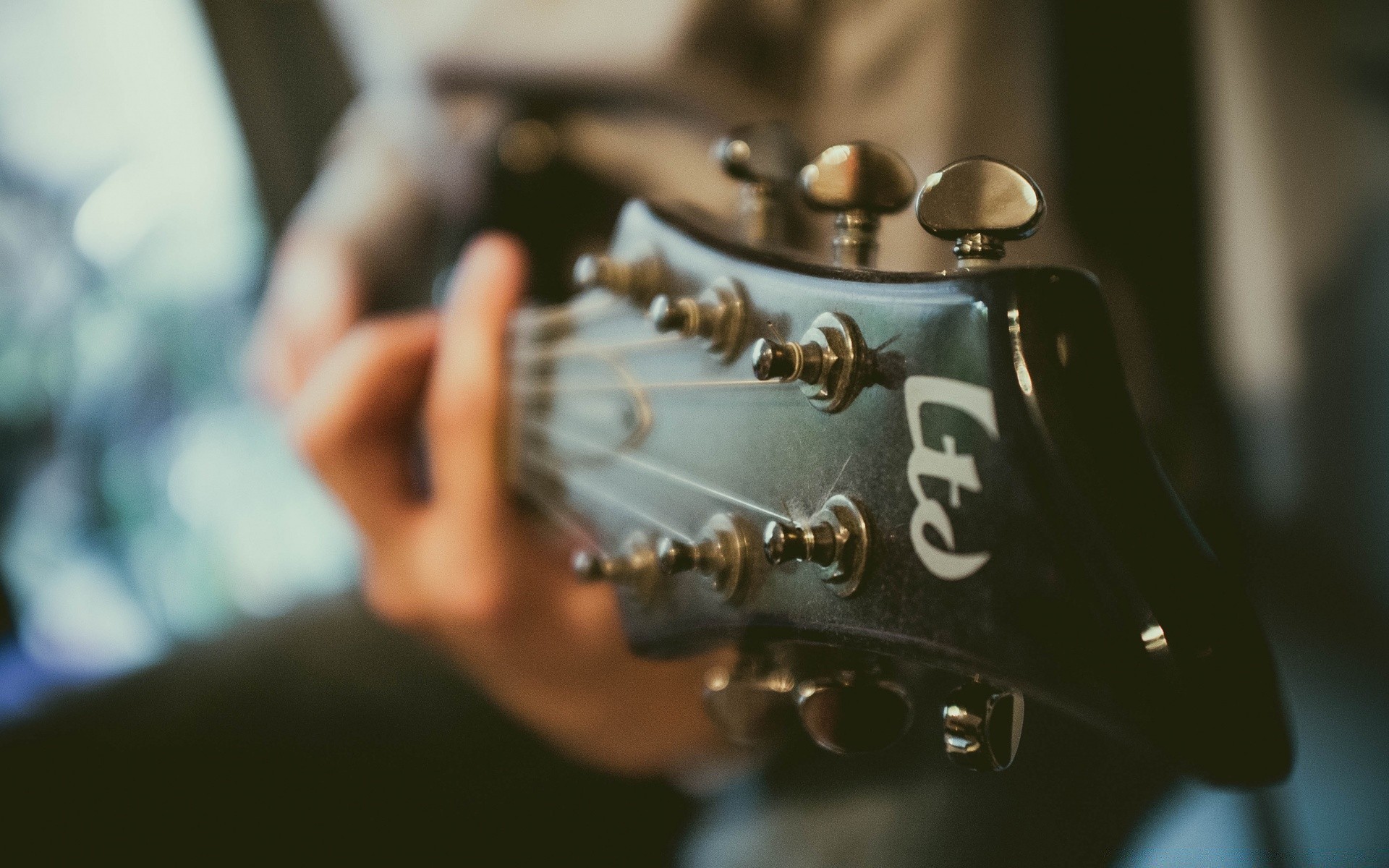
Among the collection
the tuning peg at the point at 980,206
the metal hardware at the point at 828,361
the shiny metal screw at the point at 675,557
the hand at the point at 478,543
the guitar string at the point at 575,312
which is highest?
the tuning peg at the point at 980,206

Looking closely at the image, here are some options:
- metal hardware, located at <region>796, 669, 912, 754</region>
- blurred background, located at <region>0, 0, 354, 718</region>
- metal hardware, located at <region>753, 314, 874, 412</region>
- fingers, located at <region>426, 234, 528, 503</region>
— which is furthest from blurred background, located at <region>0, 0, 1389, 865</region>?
metal hardware, located at <region>753, 314, 874, 412</region>

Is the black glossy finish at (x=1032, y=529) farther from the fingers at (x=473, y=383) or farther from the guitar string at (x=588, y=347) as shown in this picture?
the fingers at (x=473, y=383)

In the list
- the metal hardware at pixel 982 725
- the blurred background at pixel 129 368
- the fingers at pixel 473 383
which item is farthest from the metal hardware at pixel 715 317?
the blurred background at pixel 129 368

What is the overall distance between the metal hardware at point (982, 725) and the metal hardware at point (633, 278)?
320 mm

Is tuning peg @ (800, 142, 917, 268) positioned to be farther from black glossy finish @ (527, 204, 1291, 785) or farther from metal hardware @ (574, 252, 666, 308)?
metal hardware @ (574, 252, 666, 308)

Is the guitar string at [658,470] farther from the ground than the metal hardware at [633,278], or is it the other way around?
the metal hardware at [633,278]

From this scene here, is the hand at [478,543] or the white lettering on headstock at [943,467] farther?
the hand at [478,543]

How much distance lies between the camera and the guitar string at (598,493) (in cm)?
54

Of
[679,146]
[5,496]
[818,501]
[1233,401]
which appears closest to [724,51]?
[679,146]

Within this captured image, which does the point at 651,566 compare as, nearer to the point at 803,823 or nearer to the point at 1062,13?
the point at 803,823

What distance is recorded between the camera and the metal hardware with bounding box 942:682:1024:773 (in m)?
0.31

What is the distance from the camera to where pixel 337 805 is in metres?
1.55

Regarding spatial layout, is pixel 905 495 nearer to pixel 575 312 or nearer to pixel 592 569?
pixel 592 569

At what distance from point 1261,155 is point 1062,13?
1.32 ft
